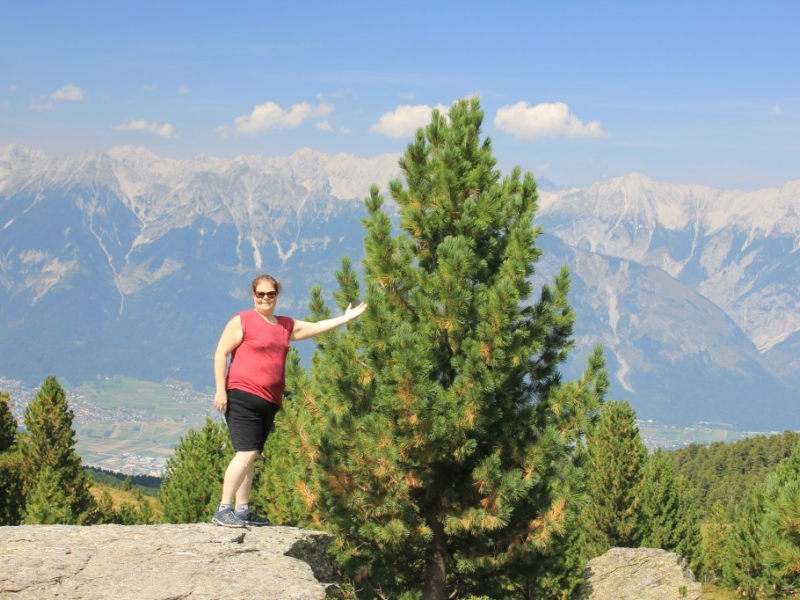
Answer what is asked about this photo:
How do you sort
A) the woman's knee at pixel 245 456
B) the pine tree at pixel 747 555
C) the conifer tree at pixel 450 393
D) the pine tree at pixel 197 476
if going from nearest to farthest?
the woman's knee at pixel 245 456
the conifer tree at pixel 450 393
the pine tree at pixel 197 476
the pine tree at pixel 747 555

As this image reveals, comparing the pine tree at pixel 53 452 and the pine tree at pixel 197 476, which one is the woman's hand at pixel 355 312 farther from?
the pine tree at pixel 53 452

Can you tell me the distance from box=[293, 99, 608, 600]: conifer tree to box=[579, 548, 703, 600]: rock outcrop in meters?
8.63

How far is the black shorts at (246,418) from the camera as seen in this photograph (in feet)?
33.9

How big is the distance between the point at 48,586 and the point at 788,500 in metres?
9.27

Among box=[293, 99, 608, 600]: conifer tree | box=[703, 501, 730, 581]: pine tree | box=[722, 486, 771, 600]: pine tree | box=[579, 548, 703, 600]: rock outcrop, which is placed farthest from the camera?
box=[703, 501, 730, 581]: pine tree

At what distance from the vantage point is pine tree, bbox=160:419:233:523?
103 ft

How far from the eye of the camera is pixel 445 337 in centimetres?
1181

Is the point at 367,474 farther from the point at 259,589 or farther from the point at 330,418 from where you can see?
the point at 259,589

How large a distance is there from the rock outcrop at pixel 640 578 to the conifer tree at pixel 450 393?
28.3 feet

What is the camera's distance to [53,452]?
1158 inches

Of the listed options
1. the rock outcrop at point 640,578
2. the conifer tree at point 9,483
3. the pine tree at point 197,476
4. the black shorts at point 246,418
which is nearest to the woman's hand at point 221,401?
the black shorts at point 246,418

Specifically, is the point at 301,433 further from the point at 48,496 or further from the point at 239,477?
the point at 48,496

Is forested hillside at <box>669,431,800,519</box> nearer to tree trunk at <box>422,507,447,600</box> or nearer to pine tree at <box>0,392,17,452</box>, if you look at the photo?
pine tree at <box>0,392,17,452</box>

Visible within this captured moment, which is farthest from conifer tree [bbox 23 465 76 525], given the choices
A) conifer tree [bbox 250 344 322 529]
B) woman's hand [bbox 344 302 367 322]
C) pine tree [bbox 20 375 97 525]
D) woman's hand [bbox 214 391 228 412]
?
woman's hand [bbox 344 302 367 322]
